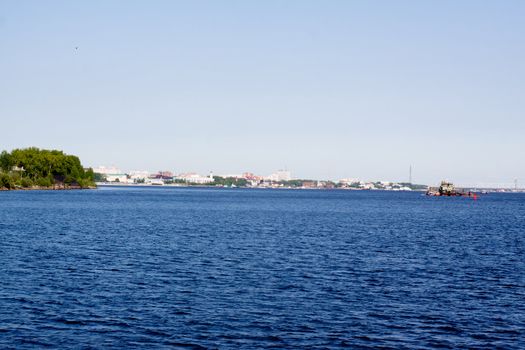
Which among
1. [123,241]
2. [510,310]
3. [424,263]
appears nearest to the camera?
[510,310]

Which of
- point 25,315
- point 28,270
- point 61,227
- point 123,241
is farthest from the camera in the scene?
point 61,227

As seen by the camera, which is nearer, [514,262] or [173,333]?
[173,333]

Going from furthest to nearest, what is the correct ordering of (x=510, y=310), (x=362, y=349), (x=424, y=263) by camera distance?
(x=424, y=263) < (x=510, y=310) < (x=362, y=349)

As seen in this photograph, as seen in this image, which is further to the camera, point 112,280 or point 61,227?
point 61,227

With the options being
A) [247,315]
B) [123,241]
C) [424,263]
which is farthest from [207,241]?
[247,315]

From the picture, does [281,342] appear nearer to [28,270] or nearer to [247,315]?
[247,315]

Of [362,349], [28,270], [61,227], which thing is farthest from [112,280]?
[61,227]

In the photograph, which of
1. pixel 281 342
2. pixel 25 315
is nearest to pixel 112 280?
pixel 25 315

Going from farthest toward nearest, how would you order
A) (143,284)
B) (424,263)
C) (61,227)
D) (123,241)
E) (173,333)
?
(61,227), (123,241), (424,263), (143,284), (173,333)

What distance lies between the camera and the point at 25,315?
3033cm

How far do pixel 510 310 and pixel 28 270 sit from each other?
3020 centimetres

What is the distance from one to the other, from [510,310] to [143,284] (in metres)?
20.7

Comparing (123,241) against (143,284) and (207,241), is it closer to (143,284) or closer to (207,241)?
(207,241)

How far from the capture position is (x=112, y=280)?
4059cm
